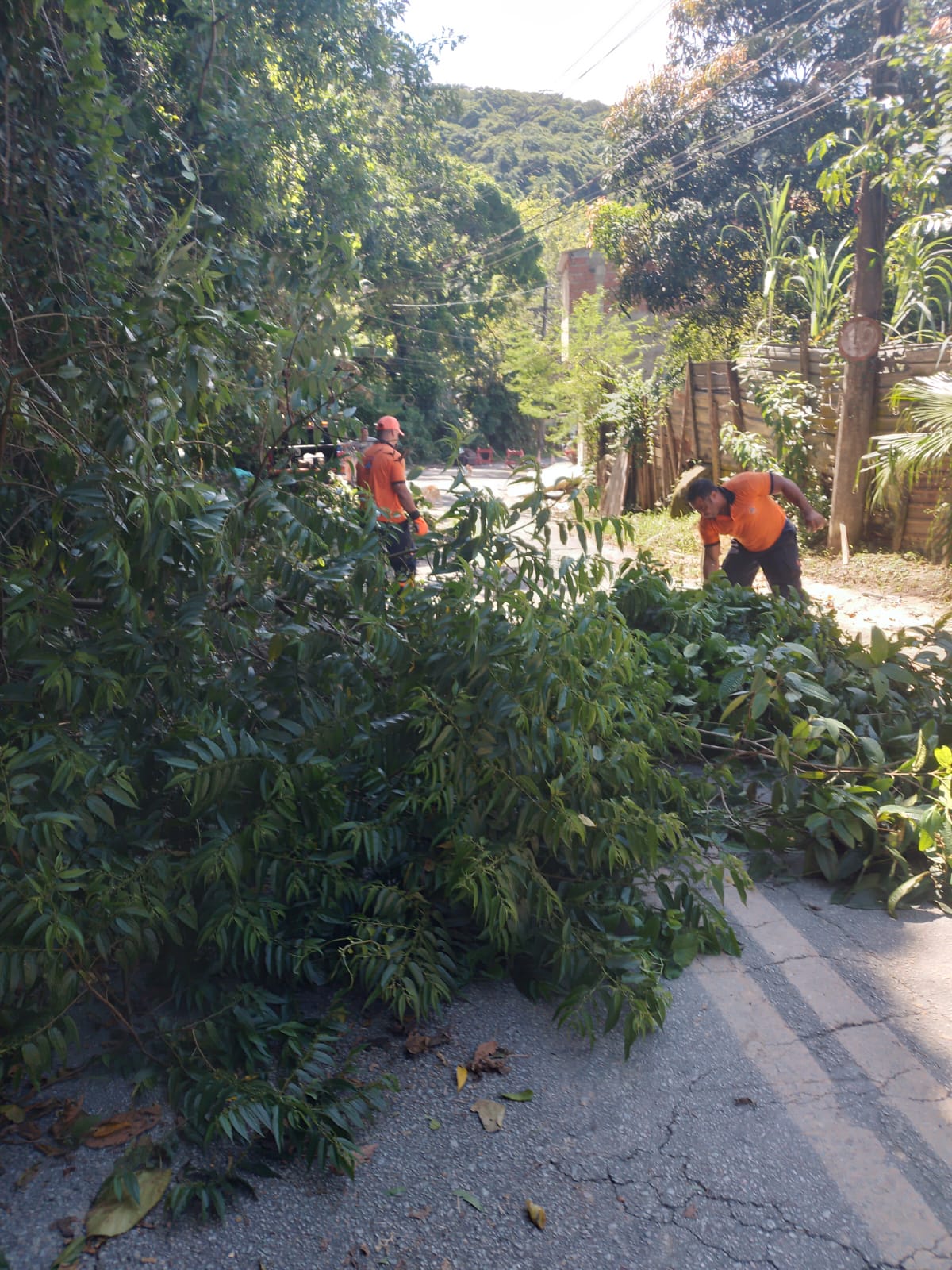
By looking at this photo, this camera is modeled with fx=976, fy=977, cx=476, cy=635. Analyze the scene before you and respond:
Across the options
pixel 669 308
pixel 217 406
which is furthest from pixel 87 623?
pixel 669 308

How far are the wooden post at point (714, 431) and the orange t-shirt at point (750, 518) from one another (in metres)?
6.89

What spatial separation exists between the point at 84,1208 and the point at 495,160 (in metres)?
57.9

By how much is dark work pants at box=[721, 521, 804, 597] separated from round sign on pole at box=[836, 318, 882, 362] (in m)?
3.81

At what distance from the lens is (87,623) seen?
2.78 m

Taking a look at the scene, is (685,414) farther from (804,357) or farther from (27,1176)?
(27,1176)

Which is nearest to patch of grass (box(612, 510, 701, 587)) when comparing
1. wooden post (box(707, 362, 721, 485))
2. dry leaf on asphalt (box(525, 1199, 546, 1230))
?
wooden post (box(707, 362, 721, 485))

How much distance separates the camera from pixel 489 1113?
2.59 m

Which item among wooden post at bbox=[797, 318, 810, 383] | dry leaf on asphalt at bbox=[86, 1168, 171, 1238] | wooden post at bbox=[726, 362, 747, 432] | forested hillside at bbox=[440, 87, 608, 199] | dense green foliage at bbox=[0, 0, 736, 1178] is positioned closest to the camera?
dry leaf on asphalt at bbox=[86, 1168, 171, 1238]

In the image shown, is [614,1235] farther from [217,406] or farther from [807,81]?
[807,81]

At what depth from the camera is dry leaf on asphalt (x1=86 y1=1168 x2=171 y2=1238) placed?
2.16m

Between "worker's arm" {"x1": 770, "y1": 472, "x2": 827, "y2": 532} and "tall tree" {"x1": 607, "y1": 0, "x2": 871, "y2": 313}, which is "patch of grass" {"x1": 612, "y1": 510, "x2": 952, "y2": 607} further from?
"tall tree" {"x1": 607, "y1": 0, "x2": 871, "y2": 313}

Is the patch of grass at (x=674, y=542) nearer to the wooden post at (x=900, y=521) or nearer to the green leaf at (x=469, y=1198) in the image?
the wooden post at (x=900, y=521)

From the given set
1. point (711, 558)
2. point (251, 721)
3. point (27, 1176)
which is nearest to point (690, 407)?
point (711, 558)

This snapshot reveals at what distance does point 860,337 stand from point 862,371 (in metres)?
0.33
